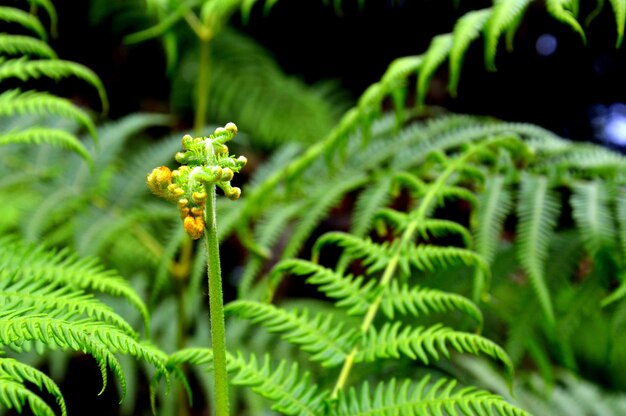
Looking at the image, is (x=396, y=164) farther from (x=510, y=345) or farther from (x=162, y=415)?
(x=162, y=415)

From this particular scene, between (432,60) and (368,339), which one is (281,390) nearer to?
(368,339)

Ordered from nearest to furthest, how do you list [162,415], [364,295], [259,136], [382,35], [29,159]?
[364,295]
[162,415]
[29,159]
[259,136]
[382,35]

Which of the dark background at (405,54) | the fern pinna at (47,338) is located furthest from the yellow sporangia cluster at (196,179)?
the dark background at (405,54)

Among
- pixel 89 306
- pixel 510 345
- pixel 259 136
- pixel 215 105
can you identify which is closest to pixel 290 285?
pixel 259 136

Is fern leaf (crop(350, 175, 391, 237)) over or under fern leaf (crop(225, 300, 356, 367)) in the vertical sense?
over

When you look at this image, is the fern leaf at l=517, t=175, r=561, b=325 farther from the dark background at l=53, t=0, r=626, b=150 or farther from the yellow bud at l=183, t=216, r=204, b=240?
the dark background at l=53, t=0, r=626, b=150

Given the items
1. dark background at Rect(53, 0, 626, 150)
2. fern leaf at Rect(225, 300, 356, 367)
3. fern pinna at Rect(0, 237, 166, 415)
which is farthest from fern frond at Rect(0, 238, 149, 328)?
dark background at Rect(53, 0, 626, 150)

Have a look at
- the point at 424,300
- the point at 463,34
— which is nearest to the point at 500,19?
the point at 463,34
